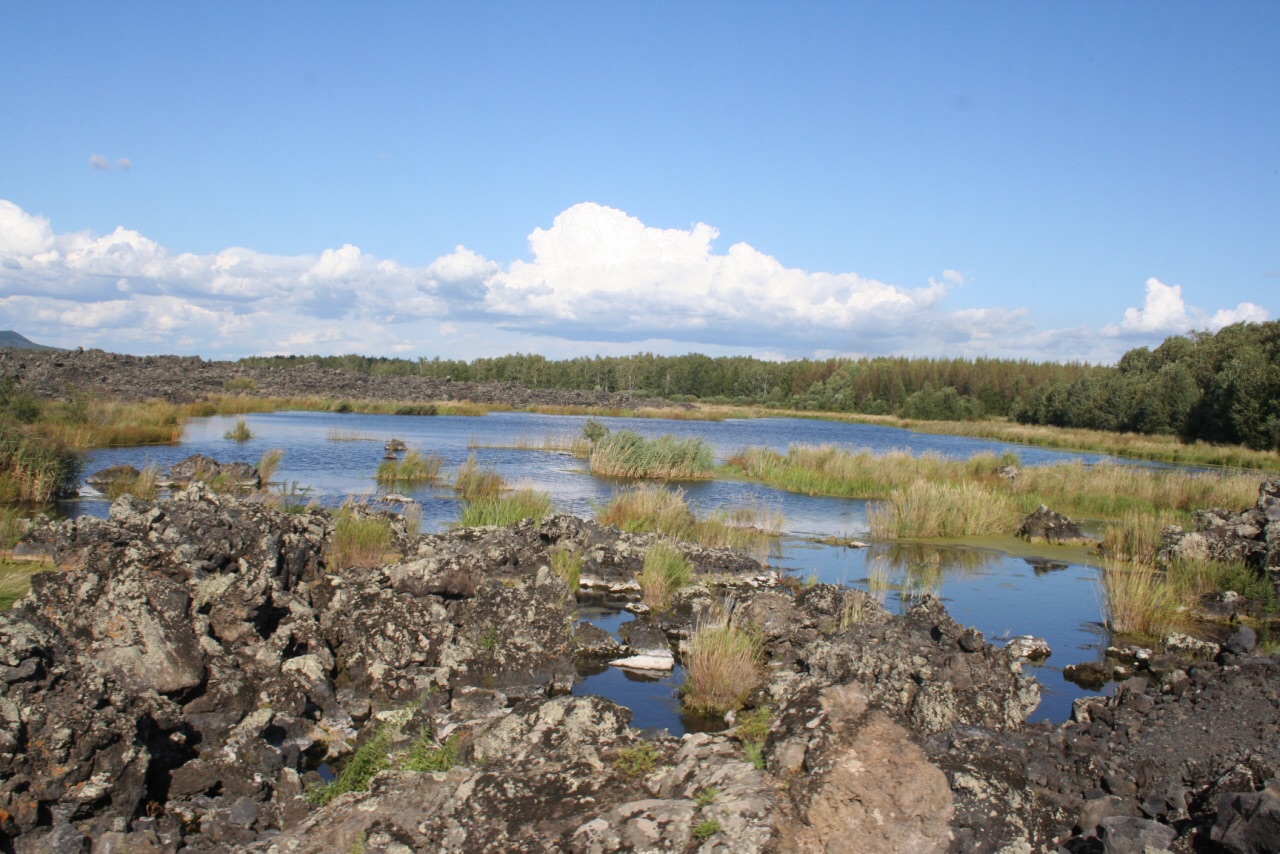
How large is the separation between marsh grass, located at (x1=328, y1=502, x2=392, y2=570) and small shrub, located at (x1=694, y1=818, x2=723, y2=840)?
7680mm

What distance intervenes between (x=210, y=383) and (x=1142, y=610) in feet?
201

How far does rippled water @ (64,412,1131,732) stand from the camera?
33.1 ft

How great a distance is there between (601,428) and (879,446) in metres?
21.1

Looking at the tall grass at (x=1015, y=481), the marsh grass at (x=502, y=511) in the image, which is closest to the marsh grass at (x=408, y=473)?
the marsh grass at (x=502, y=511)

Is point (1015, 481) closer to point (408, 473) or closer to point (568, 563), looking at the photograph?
point (408, 473)

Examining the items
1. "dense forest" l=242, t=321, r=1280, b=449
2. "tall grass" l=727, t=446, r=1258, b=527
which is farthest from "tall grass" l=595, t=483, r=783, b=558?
"dense forest" l=242, t=321, r=1280, b=449

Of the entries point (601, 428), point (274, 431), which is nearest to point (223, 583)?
point (601, 428)

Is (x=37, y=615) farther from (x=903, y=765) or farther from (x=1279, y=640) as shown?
(x=1279, y=640)

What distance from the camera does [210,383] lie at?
61500 millimetres

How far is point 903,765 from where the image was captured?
4000mm

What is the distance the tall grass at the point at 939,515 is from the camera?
59.7 feet

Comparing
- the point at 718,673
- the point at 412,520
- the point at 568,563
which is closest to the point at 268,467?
the point at 412,520

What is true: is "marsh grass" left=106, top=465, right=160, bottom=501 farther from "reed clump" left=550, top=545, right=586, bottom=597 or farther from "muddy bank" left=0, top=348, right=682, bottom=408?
"muddy bank" left=0, top=348, right=682, bottom=408

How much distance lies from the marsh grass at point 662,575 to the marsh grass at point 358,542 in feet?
10.8
